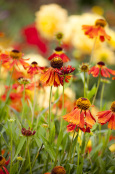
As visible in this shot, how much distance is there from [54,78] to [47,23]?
1244mm

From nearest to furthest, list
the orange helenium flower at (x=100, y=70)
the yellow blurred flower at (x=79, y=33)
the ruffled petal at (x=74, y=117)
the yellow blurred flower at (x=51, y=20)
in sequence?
the ruffled petal at (x=74, y=117) < the orange helenium flower at (x=100, y=70) < the yellow blurred flower at (x=79, y=33) < the yellow blurred flower at (x=51, y=20)

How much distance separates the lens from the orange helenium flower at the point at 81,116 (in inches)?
20.0

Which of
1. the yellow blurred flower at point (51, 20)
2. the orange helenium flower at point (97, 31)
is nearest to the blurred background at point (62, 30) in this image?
the yellow blurred flower at point (51, 20)

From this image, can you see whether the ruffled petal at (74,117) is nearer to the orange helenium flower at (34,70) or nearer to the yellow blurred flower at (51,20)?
the orange helenium flower at (34,70)

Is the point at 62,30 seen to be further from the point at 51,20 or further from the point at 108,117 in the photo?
the point at 108,117

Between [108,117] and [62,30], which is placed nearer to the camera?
[108,117]

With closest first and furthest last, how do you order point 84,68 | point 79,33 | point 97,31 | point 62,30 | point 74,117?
1. point 74,117
2. point 84,68
3. point 97,31
4. point 79,33
5. point 62,30

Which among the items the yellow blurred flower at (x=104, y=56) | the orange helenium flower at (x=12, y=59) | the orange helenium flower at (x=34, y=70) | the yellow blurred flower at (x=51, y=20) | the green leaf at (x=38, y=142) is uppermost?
the yellow blurred flower at (x=51, y=20)

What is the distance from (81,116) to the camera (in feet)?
1.71

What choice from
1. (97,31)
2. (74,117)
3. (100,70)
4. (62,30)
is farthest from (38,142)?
(62,30)

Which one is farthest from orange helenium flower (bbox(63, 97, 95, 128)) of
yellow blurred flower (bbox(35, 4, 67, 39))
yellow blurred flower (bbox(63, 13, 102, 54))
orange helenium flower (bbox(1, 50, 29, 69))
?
yellow blurred flower (bbox(35, 4, 67, 39))

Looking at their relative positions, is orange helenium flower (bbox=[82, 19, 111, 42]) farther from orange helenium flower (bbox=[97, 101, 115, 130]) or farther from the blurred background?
orange helenium flower (bbox=[97, 101, 115, 130])

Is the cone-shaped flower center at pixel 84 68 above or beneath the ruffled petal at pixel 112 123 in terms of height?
above

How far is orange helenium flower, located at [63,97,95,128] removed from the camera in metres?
0.51
